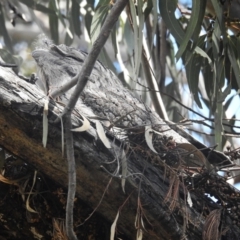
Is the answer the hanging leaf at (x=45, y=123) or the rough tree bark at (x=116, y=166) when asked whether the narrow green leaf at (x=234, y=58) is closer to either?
the rough tree bark at (x=116, y=166)

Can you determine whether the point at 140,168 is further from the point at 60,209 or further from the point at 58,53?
the point at 58,53

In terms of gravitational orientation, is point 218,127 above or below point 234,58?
below

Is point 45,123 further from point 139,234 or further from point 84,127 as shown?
point 139,234

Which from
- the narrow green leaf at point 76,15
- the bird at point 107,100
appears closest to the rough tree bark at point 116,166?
the bird at point 107,100

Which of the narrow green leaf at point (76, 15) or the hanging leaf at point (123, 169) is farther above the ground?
the narrow green leaf at point (76, 15)

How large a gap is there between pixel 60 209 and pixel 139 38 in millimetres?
619

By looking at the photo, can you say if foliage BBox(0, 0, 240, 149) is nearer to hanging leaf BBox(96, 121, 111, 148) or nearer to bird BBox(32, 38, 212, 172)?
bird BBox(32, 38, 212, 172)

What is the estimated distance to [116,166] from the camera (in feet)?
5.71

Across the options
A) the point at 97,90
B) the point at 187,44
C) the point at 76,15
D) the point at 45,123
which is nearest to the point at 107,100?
the point at 97,90

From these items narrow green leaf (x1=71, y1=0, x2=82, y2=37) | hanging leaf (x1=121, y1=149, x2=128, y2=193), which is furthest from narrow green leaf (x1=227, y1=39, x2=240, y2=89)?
narrow green leaf (x1=71, y1=0, x2=82, y2=37)

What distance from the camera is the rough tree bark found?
166 centimetres

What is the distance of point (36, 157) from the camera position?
5.54 feet

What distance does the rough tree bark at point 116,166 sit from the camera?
5.45 feet

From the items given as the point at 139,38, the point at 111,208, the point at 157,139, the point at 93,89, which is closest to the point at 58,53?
the point at 93,89
